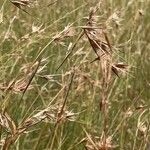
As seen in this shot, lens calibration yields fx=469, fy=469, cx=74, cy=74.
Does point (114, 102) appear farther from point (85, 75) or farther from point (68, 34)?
point (68, 34)

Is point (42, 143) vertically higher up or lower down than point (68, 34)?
lower down

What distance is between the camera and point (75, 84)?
1.75 meters

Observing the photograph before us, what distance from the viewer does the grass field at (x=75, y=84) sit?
976mm

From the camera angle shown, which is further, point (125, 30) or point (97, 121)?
point (125, 30)

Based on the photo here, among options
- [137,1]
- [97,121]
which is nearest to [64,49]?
[137,1]

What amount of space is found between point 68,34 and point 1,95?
23 centimetres

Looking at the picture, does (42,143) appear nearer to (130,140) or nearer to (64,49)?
(130,140)

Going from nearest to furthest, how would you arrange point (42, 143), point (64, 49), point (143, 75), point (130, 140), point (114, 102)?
1. point (42, 143)
2. point (130, 140)
3. point (114, 102)
4. point (143, 75)
5. point (64, 49)

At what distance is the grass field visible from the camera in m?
0.98

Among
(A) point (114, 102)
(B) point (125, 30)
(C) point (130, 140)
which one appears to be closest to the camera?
(C) point (130, 140)

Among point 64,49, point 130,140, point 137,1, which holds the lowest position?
point 130,140

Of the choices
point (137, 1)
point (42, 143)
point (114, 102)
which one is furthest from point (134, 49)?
point (42, 143)

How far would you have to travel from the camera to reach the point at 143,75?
2355 mm

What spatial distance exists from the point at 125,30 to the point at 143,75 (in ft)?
1.72
